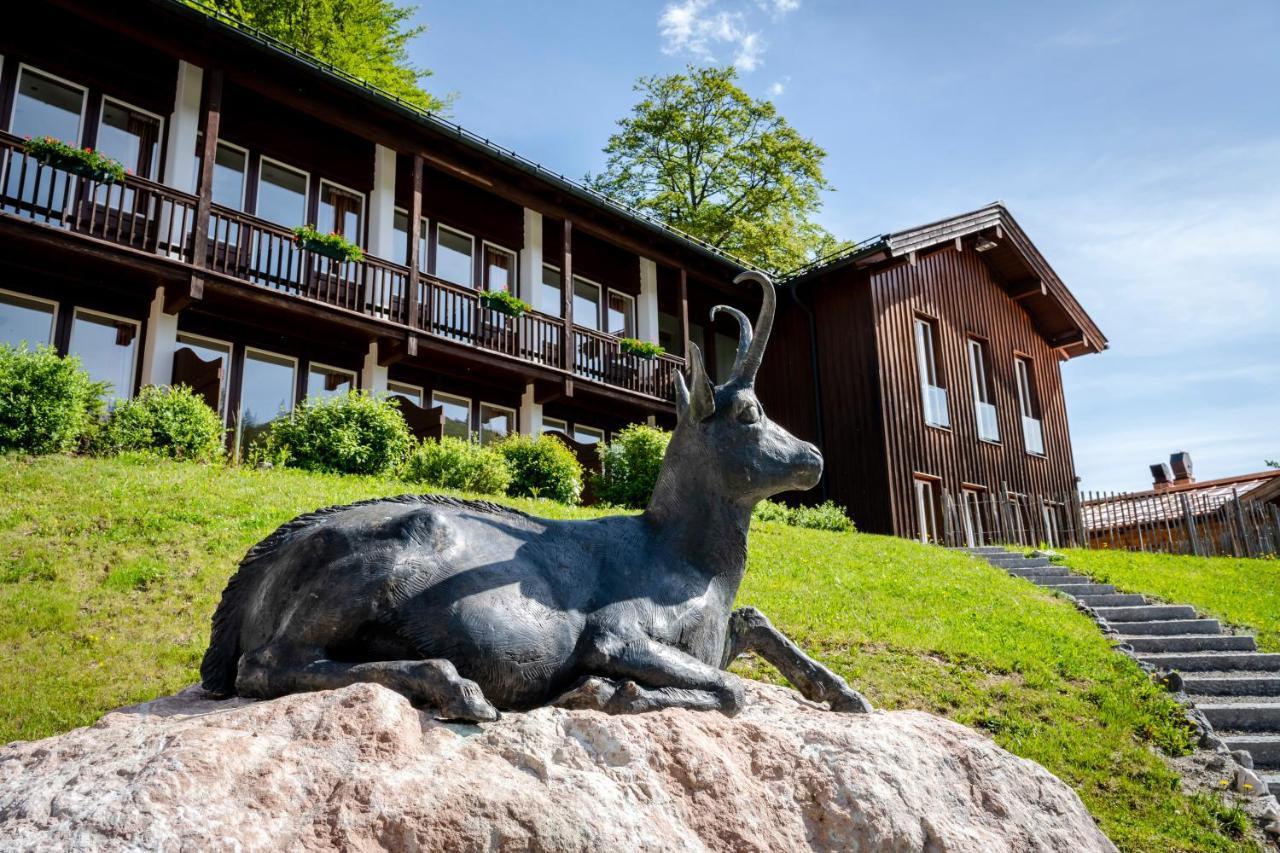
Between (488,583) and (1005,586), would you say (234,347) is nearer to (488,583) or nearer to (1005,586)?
(1005,586)

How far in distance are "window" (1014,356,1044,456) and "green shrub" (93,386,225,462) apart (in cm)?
2119

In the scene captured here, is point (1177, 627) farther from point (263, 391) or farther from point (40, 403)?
point (263, 391)

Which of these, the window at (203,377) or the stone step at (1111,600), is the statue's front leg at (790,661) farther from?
the window at (203,377)

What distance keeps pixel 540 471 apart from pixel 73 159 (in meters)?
8.57

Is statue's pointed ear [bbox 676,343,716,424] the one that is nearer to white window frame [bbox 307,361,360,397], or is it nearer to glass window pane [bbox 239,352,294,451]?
glass window pane [bbox 239,352,294,451]

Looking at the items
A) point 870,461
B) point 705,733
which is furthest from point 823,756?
point 870,461

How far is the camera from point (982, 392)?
25953mm

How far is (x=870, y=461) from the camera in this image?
22.5 metres

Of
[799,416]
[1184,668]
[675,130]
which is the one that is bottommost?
[1184,668]

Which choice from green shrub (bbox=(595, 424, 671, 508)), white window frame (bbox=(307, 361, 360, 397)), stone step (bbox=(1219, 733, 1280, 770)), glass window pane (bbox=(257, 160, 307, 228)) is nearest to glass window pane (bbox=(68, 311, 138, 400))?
white window frame (bbox=(307, 361, 360, 397))

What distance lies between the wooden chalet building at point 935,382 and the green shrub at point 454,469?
35.0 feet

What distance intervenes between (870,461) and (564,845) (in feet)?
68.4

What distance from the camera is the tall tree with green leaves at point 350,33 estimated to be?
28062 mm

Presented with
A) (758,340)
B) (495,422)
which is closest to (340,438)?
(495,422)
